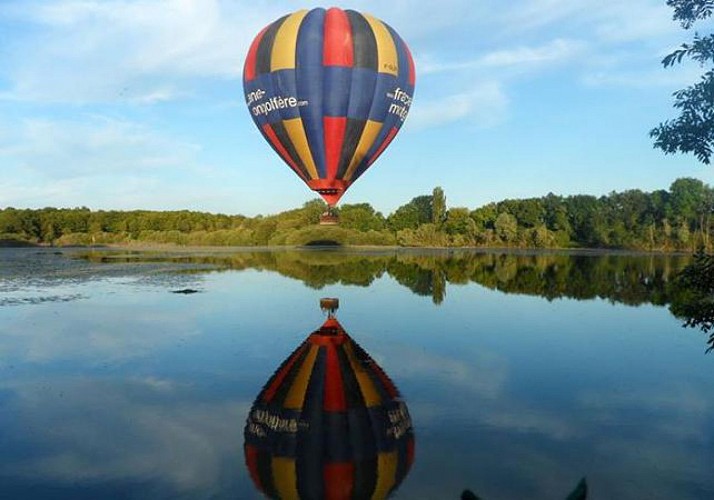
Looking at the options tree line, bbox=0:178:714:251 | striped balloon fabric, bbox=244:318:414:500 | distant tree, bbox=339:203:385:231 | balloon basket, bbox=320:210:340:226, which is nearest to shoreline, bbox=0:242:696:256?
tree line, bbox=0:178:714:251

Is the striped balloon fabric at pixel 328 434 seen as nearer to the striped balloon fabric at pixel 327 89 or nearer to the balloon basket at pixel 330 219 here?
the striped balloon fabric at pixel 327 89

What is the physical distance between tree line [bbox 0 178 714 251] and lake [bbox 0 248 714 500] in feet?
228

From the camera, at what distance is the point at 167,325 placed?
22.3 meters

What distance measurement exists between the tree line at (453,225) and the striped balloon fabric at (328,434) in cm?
7797

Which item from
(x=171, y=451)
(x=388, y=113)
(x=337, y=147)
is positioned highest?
(x=388, y=113)

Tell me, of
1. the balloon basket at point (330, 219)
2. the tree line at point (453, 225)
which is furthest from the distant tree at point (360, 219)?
the balloon basket at point (330, 219)

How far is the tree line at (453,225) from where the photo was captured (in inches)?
3556

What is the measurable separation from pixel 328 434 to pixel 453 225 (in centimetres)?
9727

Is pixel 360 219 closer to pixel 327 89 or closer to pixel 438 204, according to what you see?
pixel 438 204

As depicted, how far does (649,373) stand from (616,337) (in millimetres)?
5271

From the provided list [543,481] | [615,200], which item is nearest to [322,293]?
[543,481]

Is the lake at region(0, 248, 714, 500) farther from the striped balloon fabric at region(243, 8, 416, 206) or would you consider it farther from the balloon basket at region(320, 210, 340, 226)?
the striped balloon fabric at region(243, 8, 416, 206)

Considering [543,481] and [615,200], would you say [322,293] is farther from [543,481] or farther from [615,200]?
[615,200]

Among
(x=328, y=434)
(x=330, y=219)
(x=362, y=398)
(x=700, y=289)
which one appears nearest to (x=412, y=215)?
(x=330, y=219)
